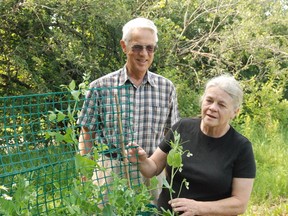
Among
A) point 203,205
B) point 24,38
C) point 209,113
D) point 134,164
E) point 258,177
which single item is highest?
point 24,38

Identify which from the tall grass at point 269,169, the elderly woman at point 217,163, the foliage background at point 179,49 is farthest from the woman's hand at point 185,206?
the foliage background at point 179,49

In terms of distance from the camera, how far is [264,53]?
7629 millimetres

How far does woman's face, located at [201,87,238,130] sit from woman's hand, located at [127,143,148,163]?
38cm

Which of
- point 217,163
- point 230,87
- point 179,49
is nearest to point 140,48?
point 230,87

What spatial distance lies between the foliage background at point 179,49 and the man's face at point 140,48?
2.37 metres

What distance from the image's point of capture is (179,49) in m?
7.42

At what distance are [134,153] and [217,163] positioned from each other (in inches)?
17.4

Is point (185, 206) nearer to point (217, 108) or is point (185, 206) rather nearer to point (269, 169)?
point (217, 108)

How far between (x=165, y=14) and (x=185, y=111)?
5.24 feet

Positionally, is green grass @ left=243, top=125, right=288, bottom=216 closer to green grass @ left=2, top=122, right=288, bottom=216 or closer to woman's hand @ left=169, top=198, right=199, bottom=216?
green grass @ left=2, top=122, right=288, bottom=216

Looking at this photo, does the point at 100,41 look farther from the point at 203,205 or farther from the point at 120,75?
the point at 203,205

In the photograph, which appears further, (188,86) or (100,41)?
(188,86)

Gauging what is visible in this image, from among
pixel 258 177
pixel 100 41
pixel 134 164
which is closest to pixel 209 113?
pixel 134 164

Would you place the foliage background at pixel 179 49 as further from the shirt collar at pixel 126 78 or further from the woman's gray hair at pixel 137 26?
the woman's gray hair at pixel 137 26
